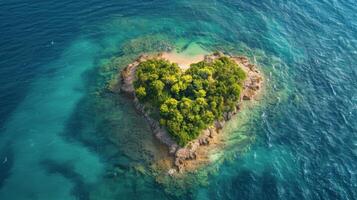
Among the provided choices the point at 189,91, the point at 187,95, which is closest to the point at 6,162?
the point at 187,95

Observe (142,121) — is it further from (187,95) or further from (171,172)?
(171,172)

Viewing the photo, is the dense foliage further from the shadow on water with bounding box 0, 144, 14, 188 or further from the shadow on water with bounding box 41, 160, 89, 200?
the shadow on water with bounding box 0, 144, 14, 188

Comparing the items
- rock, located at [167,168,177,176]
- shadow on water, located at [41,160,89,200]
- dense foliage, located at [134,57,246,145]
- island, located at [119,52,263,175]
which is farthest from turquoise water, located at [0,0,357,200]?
dense foliage, located at [134,57,246,145]

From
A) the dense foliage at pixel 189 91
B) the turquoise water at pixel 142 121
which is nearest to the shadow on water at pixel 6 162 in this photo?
the turquoise water at pixel 142 121

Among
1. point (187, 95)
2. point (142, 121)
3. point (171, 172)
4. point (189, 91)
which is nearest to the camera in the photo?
point (171, 172)

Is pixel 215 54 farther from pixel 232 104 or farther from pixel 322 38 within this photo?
pixel 322 38

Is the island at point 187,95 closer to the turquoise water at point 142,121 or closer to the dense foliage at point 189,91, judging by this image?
the dense foliage at point 189,91

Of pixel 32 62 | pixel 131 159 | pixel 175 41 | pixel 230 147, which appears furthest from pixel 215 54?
pixel 32 62
